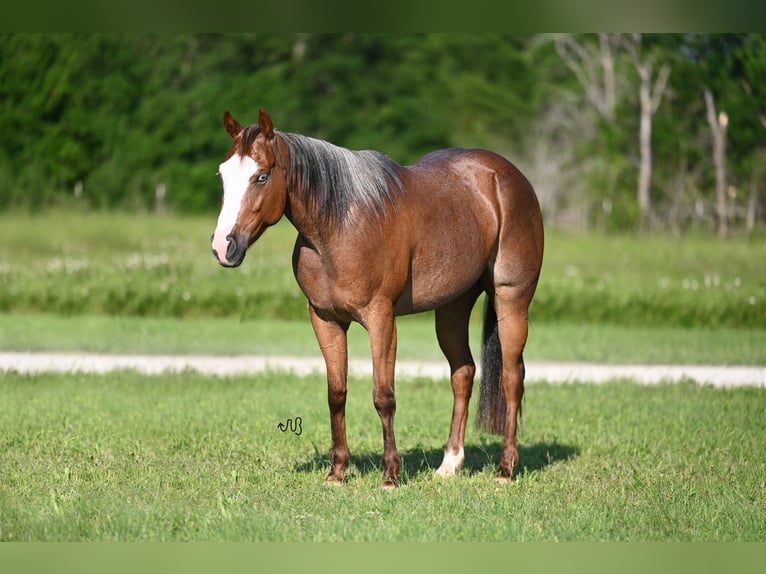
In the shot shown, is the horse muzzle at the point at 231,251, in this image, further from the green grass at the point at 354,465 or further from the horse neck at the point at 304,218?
A: the green grass at the point at 354,465

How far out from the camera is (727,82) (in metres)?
22.5

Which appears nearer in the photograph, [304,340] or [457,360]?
[457,360]

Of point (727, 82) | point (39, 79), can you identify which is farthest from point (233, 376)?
point (39, 79)

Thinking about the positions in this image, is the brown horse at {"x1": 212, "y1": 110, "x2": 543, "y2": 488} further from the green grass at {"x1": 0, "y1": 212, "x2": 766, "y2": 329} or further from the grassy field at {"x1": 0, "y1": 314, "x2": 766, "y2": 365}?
the green grass at {"x1": 0, "y1": 212, "x2": 766, "y2": 329}

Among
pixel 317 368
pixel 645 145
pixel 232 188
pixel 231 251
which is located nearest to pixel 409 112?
pixel 645 145

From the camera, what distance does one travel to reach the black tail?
8102 millimetres

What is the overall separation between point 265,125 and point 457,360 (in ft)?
8.10

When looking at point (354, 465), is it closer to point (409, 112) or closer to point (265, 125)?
point (265, 125)

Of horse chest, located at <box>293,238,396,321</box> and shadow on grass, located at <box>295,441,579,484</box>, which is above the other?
horse chest, located at <box>293,238,396,321</box>

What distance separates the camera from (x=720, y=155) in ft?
77.0

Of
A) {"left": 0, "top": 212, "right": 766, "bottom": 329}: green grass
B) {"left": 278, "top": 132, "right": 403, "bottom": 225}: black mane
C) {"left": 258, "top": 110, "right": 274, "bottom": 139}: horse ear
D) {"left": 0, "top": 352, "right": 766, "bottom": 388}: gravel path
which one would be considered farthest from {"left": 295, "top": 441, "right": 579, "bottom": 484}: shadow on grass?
{"left": 0, "top": 212, "right": 766, "bottom": 329}: green grass

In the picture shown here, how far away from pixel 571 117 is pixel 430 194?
2710 cm

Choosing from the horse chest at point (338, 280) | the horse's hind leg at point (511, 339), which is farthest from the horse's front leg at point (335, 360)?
the horse's hind leg at point (511, 339)

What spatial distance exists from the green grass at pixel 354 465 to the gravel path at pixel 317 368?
20.8 inches
